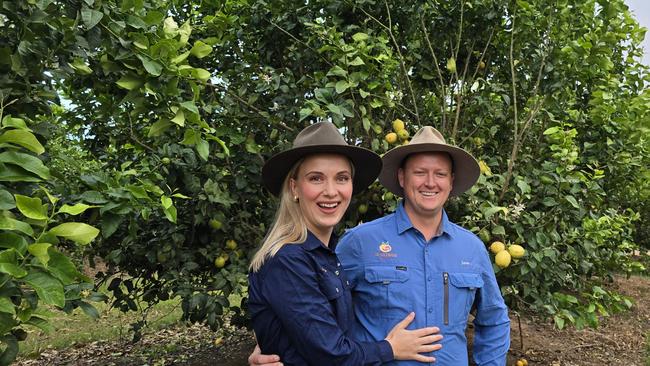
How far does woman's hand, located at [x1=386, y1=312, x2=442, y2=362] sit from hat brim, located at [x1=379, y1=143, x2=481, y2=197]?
0.71m

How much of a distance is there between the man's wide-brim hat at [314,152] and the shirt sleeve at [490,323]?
691 millimetres

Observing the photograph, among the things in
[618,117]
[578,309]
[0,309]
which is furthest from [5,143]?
[618,117]

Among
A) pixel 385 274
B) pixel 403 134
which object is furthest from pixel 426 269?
pixel 403 134

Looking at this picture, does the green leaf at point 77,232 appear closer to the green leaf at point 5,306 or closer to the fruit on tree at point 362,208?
the green leaf at point 5,306

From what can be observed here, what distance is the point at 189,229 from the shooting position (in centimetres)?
395

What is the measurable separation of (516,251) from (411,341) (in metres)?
1.38

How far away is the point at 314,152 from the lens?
196 centimetres

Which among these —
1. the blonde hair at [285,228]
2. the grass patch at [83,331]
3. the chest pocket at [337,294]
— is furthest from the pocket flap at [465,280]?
the grass patch at [83,331]

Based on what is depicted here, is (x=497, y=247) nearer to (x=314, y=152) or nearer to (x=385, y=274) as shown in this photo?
(x=385, y=274)

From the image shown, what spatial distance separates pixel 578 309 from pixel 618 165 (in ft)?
3.79

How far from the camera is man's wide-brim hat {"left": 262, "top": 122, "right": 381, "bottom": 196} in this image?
6.33 ft

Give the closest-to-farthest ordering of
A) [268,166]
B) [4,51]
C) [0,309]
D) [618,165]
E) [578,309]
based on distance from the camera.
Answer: [0,309]
[4,51]
[268,166]
[578,309]
[618,165]

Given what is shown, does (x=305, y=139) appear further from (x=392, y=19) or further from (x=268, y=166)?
(x=392, y=19)

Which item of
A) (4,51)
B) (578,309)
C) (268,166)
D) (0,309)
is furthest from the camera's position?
(578,309)
